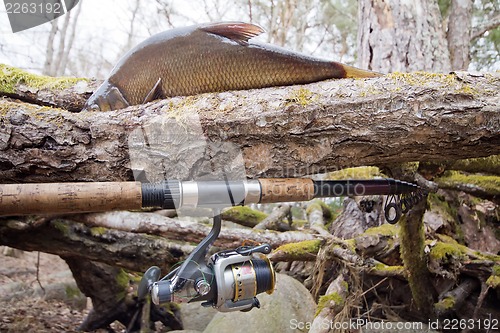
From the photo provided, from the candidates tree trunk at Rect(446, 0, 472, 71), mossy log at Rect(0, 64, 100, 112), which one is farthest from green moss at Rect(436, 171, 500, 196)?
tree trunk at Rect(446, 0, 472, 71)

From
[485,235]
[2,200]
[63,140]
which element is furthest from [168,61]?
[485,235]

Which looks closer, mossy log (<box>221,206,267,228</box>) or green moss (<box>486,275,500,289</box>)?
green moss (<box>486,275,500,289</box>)

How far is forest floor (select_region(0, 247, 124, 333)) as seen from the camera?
4266 mm

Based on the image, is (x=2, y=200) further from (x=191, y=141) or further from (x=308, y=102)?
(x=308, y=102)

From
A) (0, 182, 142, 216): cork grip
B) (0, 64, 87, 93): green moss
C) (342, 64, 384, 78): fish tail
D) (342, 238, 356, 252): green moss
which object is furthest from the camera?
(342, 238, 356, 252): green moss

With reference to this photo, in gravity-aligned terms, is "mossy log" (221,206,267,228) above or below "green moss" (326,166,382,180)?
below

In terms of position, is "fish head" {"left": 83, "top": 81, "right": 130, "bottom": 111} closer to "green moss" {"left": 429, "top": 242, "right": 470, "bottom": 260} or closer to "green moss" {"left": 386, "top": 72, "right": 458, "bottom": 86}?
"green moss" {"left": 386, "top": 72, "right": 458, "bottom": 86}

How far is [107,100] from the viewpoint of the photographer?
2.04 meters

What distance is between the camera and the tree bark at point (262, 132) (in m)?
1.58

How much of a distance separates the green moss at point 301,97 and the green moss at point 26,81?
139 centimetres

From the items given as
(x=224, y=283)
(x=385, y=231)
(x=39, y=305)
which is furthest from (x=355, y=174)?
(x=39, y=305)

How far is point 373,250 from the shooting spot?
3.20m

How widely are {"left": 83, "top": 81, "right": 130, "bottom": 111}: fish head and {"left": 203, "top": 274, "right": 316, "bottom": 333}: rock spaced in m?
1.87

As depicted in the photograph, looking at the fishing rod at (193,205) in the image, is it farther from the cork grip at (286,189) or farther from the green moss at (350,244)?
the green moss at (350,244)
